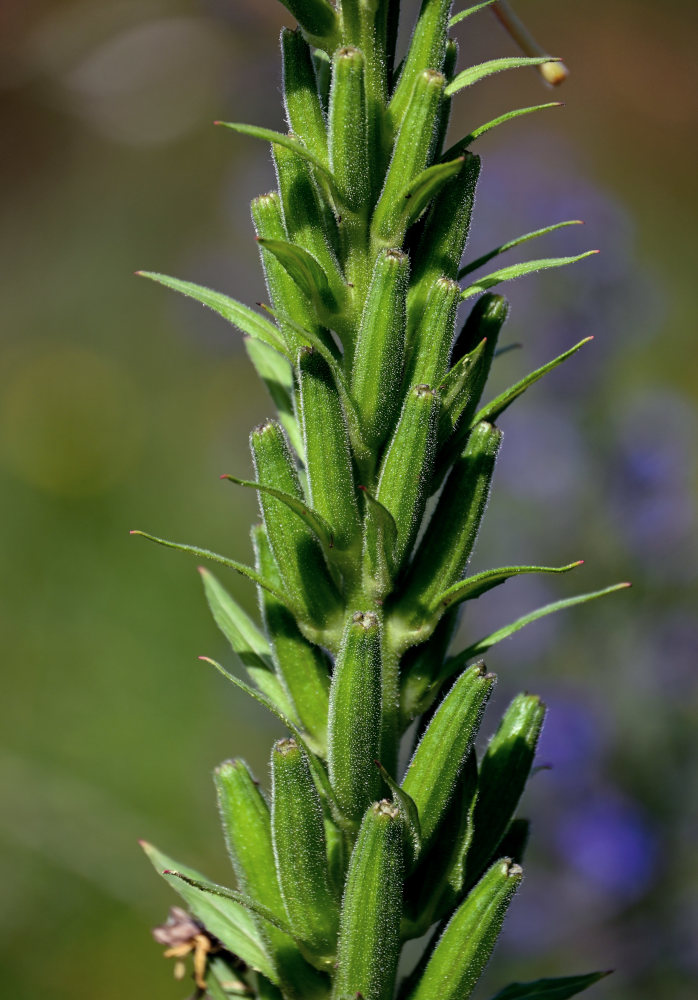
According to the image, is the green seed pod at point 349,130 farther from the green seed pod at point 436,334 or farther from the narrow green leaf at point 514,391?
the narrow green leaf at point 514,391

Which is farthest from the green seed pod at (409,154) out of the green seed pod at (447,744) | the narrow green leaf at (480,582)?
the green seed pod at (447,744)

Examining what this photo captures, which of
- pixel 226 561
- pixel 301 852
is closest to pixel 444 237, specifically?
pixel 226 561

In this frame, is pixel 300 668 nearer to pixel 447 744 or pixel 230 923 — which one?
pixel 447 744

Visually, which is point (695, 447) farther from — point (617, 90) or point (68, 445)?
point (617, 90)

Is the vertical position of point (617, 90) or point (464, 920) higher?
point (617, 90)

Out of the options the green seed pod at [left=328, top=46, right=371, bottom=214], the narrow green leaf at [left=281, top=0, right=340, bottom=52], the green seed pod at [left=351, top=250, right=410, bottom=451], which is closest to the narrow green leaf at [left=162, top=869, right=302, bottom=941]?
the green seed pod at [left=351, top=250, right=410, bottom=451]

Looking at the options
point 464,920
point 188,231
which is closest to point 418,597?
point 464,920

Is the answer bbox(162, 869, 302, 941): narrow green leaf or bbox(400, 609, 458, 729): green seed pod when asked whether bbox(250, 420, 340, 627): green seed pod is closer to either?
bbox(400, 609, 458, 729): green seed pod
